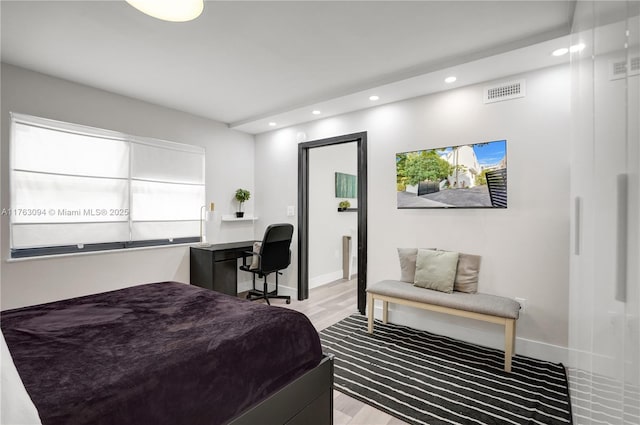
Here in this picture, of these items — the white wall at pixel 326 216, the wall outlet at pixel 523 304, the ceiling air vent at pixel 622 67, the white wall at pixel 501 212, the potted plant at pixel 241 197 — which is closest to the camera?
the ceiling air vent at pixel 622 67

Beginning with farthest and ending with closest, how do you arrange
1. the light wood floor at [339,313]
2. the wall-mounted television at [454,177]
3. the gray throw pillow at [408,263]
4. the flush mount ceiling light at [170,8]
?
the gray throw pillow at [408,263] < the wall-mounted television at [454,177] < the light wood floor at [339,313] < the flush mount ceiling light at [170,8]

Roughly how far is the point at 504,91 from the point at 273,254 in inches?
125

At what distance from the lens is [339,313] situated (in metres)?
3.80

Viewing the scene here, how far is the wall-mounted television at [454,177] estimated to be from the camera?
2.82 m

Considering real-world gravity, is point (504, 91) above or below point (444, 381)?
above

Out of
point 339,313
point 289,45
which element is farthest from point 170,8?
point 339,313

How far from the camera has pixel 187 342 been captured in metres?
1.31

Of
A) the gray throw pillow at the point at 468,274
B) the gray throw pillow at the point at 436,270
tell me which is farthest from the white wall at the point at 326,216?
the gray throw pillow at the point at 468,274

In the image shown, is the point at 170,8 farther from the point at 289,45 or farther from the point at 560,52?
the point at 560,52

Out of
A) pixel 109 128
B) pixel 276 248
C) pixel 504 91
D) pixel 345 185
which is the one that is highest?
pixel 504 91

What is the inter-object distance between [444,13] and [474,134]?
1.29 meters

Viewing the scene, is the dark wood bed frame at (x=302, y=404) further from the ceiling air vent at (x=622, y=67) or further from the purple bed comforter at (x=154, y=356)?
the ceiling air vent at (x=622, y=67)

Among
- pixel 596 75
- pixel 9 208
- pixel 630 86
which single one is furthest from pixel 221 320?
pixel 9 208

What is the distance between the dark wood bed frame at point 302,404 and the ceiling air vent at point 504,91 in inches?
109
